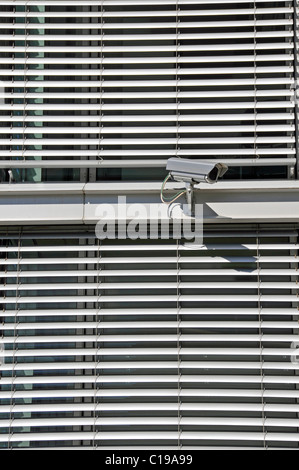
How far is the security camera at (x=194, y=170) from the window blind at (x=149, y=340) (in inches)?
13.9

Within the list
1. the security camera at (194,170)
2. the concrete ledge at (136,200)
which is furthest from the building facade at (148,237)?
the security camera at (194,170)

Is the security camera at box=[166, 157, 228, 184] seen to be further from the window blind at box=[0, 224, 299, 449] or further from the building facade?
the window blind at box=[0, 224, 299, 449]

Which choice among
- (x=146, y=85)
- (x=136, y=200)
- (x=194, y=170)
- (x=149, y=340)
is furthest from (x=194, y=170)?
(x=149, y=340)

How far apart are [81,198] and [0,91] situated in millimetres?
697

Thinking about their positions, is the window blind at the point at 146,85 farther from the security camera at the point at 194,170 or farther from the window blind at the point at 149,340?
the window blind at the point at 149,340

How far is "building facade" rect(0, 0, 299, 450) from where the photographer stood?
2502mm

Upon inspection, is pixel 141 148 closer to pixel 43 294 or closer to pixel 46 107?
pixel 46 107

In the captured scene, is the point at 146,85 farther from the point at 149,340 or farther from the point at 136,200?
the point at 149,340

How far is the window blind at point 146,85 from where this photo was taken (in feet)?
8.64

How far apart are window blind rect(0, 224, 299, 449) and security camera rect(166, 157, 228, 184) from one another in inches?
13.9

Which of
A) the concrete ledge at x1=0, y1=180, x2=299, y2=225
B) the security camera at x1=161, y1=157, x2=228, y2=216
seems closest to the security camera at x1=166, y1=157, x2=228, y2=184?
the security camera at x1=161, y1=157, x2=228, y2=216

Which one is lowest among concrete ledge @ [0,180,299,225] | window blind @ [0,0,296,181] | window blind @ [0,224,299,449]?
window blind @ [0,224,299,449]
